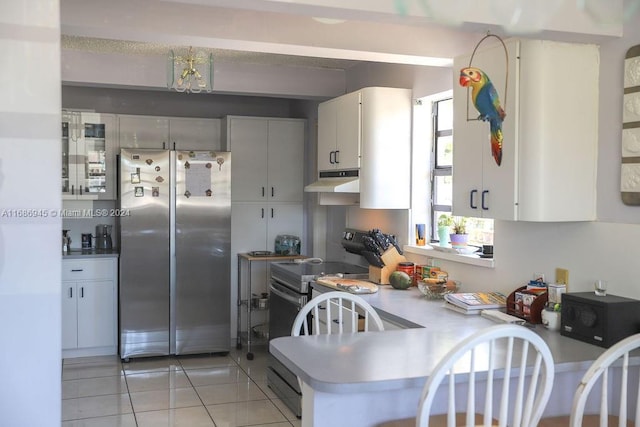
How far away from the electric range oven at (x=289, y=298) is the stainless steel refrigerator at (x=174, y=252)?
91cm

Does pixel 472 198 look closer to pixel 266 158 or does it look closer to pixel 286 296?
pixel 286 296

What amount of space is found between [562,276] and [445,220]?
4.13 ft

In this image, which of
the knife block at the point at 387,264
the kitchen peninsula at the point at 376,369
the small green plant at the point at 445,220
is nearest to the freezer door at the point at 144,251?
the knife block at the point at 387,264

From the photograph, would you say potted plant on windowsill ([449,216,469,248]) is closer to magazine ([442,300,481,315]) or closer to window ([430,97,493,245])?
window ([430,97,493,245])

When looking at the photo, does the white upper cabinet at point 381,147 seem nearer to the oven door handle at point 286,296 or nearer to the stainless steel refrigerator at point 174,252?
the oven door handle at point 286,296

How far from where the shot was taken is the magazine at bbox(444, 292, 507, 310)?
336 cm

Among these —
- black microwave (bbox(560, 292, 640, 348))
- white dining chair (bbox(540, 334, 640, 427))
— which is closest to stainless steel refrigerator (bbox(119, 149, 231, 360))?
black microwave (bbox(560, 292, 640, 348))

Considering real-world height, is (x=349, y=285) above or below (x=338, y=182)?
below

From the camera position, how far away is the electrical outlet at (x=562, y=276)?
3.13m

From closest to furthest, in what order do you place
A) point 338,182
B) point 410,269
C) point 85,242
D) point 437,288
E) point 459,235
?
point 437,288 < point 459,235 < point 410,269 < point 338,182 < point 85,242

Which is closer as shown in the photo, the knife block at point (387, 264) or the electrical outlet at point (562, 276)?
the electrical outlet at point (562, 276)

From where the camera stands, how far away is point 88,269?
5672mm

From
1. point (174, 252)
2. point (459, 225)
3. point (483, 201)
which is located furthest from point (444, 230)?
point (174, 252)

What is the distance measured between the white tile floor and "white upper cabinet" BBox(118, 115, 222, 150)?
1938 mm
